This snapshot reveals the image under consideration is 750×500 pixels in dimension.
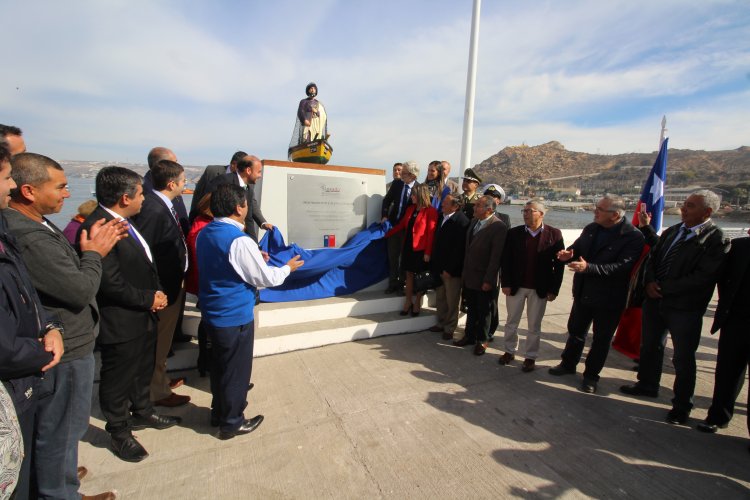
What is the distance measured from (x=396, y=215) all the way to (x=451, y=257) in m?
1.33

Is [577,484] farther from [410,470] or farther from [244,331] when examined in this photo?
[244,331]

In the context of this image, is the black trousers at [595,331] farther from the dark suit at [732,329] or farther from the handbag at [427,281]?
the handbag at [427,281]

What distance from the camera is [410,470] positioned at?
2342 mm

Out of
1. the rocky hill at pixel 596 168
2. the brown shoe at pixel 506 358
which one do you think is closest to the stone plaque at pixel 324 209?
the brown shoe at pixel 506 358

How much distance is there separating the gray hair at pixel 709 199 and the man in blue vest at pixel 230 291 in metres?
3.35

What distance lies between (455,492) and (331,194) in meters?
4.11

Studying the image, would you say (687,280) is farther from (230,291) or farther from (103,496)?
(103,496)

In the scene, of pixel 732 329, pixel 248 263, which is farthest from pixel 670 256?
pixel 248 263

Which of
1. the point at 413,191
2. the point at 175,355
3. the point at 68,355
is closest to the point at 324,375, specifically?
the point at 175,355

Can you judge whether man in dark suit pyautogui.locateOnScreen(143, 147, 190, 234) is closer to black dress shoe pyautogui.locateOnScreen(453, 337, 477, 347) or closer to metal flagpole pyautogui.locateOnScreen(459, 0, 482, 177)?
black dress shoe pyautogui.locateOnScreen(453, 337, 477, 347)

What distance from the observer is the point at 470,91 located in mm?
7594

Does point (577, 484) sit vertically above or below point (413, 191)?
below

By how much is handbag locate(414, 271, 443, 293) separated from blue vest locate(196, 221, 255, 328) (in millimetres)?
2545

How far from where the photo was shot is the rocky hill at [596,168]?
40.6 m
